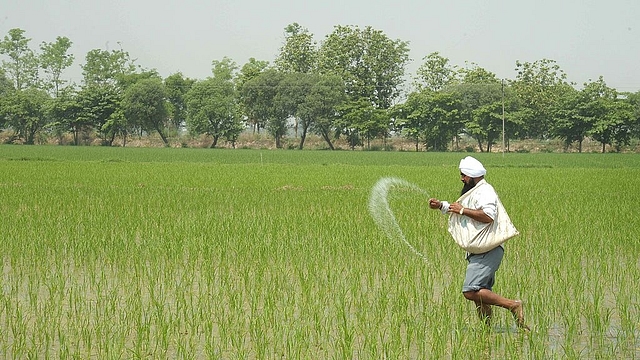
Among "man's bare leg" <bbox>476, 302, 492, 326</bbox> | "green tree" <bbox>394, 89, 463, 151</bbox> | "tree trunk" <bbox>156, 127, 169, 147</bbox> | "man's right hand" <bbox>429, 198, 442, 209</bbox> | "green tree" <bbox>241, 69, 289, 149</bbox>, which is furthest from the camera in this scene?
"tree trunk" <bbox>156, 127, 169, 147</bbox>

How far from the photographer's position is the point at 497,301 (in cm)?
453

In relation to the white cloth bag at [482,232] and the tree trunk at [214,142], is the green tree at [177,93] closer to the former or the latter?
the tree trunk at [214,142]

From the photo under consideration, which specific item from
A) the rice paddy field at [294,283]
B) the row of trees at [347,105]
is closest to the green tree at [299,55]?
the row of trees at [347,105]

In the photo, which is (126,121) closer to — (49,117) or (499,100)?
(49,117)

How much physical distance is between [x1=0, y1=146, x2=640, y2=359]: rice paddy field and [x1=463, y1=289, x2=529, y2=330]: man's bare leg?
0.11 m

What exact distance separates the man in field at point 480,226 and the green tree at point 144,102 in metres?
48.3

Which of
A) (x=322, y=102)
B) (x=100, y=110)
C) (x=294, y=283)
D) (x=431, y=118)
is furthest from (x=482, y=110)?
(x=294, y=283)

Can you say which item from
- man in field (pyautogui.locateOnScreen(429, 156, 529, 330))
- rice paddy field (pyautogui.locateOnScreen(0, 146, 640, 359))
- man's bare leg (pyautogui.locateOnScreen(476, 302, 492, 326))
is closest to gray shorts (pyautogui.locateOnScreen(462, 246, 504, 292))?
man in field (pyautogui.locateOnScreen(429, 156, 529, 330))

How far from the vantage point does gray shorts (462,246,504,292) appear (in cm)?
455

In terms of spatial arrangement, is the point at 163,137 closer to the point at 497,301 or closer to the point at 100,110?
the point at 100,110

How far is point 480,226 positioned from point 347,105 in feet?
155

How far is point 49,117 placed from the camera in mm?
53469

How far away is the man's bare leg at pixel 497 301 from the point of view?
454 centimetres

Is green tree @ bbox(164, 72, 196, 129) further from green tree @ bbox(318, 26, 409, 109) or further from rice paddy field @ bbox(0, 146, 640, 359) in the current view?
rice paddy field @ bbox(0, 146, 640, 359)
